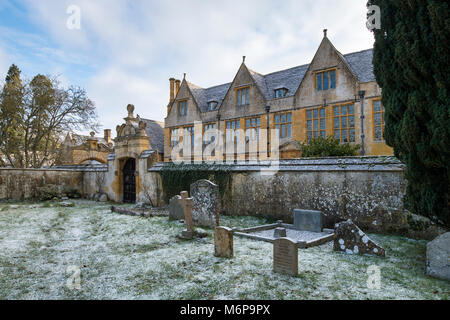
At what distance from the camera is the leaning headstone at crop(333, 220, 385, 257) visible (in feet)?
19.8

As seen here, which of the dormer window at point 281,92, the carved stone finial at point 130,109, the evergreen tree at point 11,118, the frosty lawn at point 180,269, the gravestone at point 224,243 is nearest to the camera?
the frosty lawn at point 180,269

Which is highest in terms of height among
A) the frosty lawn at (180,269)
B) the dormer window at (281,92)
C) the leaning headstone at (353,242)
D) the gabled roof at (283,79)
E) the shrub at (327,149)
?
the gabled roof at (283,79)

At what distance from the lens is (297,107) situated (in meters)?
19.6

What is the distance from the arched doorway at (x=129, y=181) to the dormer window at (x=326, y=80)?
1324cm

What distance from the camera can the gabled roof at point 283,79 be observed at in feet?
59.5

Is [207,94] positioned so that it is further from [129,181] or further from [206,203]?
[206,203]

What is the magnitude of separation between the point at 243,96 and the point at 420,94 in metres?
18.0

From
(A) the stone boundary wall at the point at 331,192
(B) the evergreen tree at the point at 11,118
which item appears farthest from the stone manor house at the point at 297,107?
(B) the evergreen tree at the point at 11,118

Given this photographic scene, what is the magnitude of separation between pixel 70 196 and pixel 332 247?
16.9 meters

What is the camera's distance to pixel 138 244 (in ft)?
23.4
